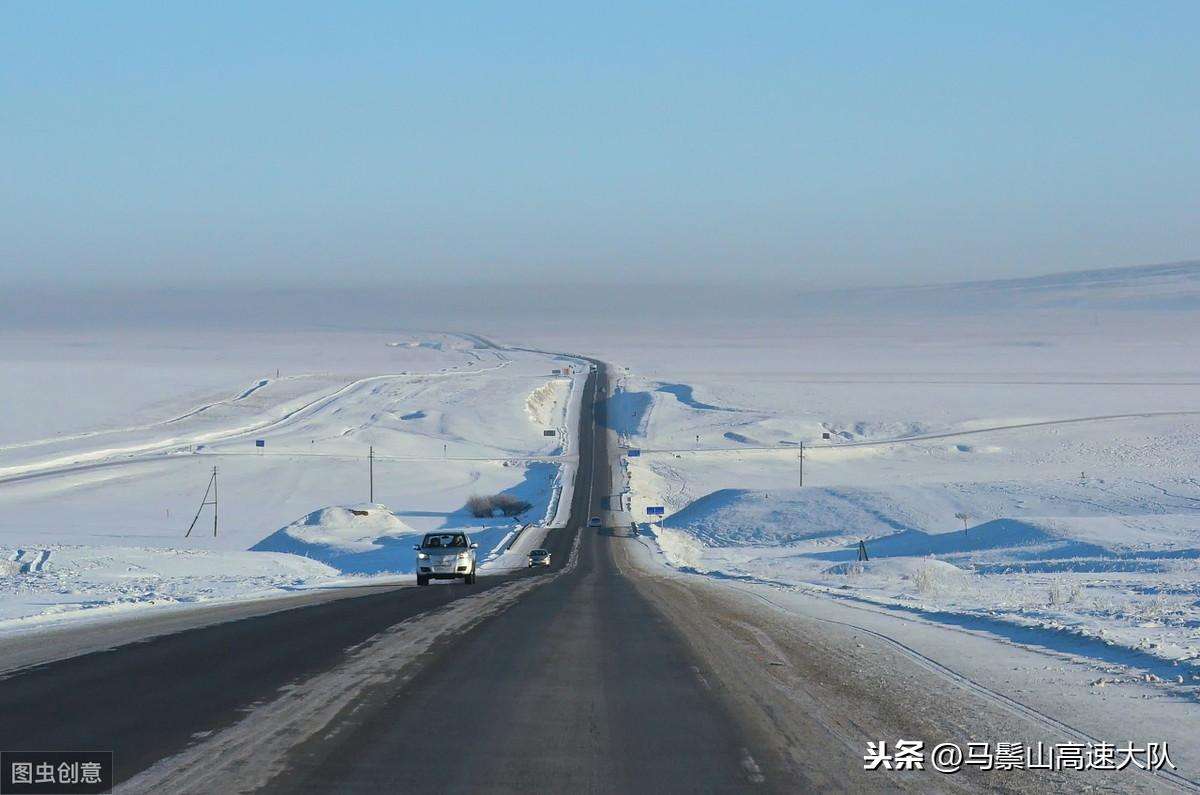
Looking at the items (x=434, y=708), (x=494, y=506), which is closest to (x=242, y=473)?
(x=494, y=506)

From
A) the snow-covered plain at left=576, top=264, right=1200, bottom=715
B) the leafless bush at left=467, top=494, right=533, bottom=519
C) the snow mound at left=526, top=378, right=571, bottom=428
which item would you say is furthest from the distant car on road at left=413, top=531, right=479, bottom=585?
the snow mound at left=526, top=378, right=571, bottom=428

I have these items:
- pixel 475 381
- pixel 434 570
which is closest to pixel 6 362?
pixel 475 381

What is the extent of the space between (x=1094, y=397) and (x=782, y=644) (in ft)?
444

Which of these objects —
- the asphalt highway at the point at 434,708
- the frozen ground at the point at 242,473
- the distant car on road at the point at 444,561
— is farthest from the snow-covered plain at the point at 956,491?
the frozen ground at the point at 242,473

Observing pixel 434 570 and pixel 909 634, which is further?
pixel 434 570

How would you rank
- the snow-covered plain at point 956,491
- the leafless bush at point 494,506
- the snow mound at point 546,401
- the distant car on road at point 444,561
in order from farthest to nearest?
the snow mound at point 546,401
the leafless bush at point 494,506
the distant car on road at point 444,561
the snow-covered plain at point 956,491

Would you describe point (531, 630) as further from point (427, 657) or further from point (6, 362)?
point (6, 362)

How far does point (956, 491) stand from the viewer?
252 ft

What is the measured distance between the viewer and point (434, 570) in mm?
31438

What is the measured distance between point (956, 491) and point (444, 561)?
51922 millimetres

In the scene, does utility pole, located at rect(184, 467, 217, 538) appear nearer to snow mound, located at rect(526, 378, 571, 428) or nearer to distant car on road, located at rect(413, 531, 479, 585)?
distant car on road, located at rect(413, 531, 479, 585)

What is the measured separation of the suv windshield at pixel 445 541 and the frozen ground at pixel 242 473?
312cm

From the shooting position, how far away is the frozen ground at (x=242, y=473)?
1490 inches

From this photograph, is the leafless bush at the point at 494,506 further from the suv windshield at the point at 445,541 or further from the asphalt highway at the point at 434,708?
the asphalt highway at the point at 434,708
